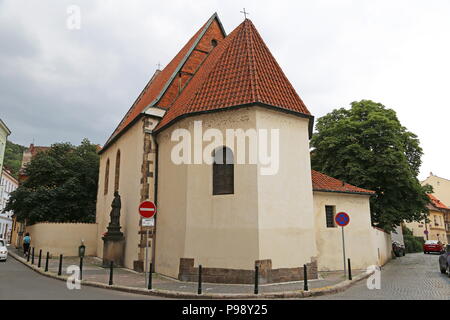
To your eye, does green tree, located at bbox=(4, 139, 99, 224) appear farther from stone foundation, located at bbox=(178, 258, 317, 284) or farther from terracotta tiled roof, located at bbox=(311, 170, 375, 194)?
terracotta tiled roof, located at bbox=(311, 170, 375, 194)

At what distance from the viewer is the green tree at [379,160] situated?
70.6ft

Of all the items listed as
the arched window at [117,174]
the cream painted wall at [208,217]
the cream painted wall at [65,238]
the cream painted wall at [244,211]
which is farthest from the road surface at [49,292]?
the cream painted wall at [65,238]

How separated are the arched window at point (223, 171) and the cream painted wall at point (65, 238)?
1351 cm

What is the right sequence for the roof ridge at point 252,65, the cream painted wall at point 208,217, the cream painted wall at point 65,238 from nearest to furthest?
the cream painted wall at point 208,217 → the roof ridge at point 252,65 → the cream painted wall at point 65,238

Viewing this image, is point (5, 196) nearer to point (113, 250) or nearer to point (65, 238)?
point (65, 238)

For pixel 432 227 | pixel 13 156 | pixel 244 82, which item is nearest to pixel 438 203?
pixel 432 227

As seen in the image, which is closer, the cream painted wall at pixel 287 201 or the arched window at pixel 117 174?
the cream painted wall at pixel 287 201

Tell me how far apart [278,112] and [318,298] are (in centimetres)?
655

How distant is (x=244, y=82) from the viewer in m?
12.7

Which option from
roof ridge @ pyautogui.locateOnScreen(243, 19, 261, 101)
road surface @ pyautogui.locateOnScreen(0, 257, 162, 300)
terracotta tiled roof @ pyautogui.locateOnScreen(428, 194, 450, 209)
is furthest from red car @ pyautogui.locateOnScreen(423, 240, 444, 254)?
road surface @ pyautogui.locateOnScreen(0, 257, 162, 300)

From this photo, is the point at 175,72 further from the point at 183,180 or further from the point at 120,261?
the point at 120,261

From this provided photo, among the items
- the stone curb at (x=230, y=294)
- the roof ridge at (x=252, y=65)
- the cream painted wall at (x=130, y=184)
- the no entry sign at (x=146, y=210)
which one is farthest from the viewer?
the cream painted wall at (x=130, y=184)

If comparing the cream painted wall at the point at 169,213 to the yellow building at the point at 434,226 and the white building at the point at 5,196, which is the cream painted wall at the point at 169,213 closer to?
the white building at the point at 5,196
